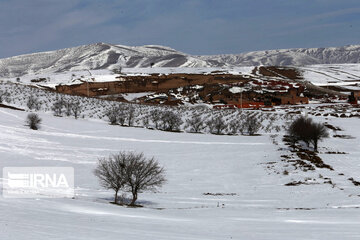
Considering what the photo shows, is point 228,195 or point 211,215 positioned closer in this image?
point 211,215

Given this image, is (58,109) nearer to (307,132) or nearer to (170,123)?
(170,123)

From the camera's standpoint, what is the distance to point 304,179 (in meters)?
34.2

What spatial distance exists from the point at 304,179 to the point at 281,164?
221 inches

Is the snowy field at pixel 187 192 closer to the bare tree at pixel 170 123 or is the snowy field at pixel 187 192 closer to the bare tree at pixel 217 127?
the bare tree at pixel 217 127

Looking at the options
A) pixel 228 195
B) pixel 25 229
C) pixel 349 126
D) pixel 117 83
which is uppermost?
pixel 117 83

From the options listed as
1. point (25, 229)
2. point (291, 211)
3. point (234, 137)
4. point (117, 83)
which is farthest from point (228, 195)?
Result: point (117, 83)

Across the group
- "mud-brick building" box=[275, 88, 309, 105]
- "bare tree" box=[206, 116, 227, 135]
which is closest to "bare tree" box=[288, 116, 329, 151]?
"bare tree" box=[206, 116, 227, 135]

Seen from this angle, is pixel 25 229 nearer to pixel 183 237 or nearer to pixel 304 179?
pixel 183 237

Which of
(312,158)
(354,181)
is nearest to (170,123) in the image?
(312,158)

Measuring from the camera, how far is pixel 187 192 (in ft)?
100

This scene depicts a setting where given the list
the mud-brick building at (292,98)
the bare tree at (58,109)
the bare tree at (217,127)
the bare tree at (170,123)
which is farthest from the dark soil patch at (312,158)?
the mud-brick building at (292,98)

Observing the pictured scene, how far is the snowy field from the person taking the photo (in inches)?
539

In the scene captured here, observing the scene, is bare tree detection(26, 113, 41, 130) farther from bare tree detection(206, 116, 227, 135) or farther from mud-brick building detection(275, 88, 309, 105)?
mud-brick building detection(275, 88, 309, 105)

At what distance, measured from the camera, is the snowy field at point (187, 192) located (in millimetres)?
13695
